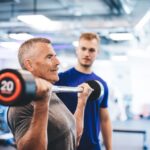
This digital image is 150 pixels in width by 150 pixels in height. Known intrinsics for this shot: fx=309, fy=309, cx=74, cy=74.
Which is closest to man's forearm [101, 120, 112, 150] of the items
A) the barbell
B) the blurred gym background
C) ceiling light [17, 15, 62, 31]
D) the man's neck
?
the man's neck

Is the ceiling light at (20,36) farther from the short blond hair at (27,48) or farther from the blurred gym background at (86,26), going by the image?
the short blond hair at (27,48)

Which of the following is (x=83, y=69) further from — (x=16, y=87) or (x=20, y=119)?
(x=16, y=87)

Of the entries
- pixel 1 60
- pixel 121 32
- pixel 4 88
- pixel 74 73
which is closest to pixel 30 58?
pixel 4 88

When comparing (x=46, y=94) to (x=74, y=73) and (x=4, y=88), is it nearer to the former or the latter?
(x=4, y=88)

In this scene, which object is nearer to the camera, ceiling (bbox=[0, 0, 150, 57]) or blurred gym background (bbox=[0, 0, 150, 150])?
blurred gym background (bbox=[0, 0, 150, 150])

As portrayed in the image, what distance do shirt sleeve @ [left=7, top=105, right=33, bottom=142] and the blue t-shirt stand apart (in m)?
0.81

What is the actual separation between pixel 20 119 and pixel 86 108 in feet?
2.99

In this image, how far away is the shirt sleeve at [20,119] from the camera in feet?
3.88

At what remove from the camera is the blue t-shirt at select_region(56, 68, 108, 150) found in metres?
2.04

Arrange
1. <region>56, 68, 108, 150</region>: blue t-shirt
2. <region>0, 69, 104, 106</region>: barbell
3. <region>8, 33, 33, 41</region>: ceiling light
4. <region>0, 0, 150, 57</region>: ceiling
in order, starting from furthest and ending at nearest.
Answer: <region>8, 33, 33, 41</region>: ceiling light
<region>0, 0, 150, 57</region>: ceiling
<region>56, 68, 108, 150</region>: blue t-shirt
<region>0, 69, 104, 106</region>: barbell

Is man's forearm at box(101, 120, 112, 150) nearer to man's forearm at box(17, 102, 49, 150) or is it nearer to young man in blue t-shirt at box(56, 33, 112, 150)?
young man in blue t-shirt at box(56, 33, 112, 150)

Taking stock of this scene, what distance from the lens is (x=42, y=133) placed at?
1.09 meters

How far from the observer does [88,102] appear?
2070 mm

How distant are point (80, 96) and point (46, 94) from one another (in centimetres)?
88
